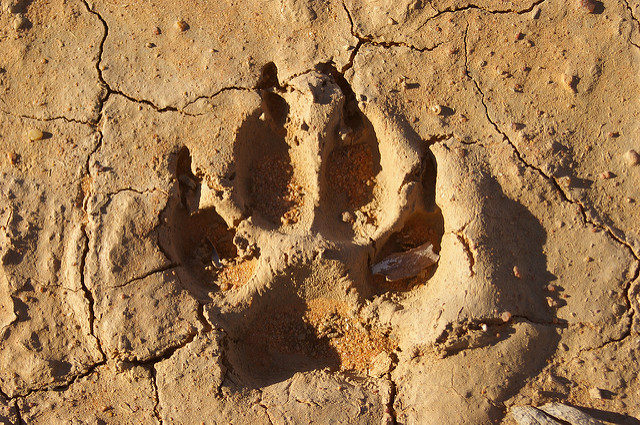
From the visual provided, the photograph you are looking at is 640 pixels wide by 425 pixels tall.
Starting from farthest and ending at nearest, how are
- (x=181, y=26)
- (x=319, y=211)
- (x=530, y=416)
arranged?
(x=181, y=26), (x=319, y=211), (x=530, y=416)

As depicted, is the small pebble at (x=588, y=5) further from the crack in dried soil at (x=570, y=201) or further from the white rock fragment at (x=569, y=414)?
the white rock fragment at (x=569, y=414)

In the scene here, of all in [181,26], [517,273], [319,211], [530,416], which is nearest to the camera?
[530,416]

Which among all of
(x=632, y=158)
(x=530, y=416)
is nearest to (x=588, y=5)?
(x=632, y=158)

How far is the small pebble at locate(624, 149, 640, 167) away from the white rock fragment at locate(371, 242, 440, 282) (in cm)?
97

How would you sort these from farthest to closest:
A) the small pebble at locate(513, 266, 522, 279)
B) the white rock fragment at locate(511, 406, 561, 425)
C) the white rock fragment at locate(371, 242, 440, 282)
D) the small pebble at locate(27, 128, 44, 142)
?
the small pebble at locate(27, 128, 44, 142), the white rock fragment at locate(371, 242, 440, 282), the small pebble at locate(513, 266, 522, 279), the white rock fragment at locate(511, 406, 561, 425)

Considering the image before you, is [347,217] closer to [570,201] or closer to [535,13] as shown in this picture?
[570,201]

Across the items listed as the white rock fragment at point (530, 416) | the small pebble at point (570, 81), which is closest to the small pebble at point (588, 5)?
the small pebble at point (570, 81)

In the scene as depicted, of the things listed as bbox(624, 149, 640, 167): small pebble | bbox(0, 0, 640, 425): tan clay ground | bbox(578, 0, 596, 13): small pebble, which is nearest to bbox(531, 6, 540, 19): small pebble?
bbox(0, 0, 640, 425): tan clay ground

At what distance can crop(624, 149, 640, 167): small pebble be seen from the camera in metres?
2.27

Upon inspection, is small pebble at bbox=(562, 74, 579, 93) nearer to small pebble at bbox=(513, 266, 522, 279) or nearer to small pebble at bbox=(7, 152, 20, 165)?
small pebble at bbox=(513, 266, 522, 279)

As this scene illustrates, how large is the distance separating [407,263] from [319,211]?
18.8 inches

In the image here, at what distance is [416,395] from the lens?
7.14ft

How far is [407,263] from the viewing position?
2.32 m

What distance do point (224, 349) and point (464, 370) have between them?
1.07m
